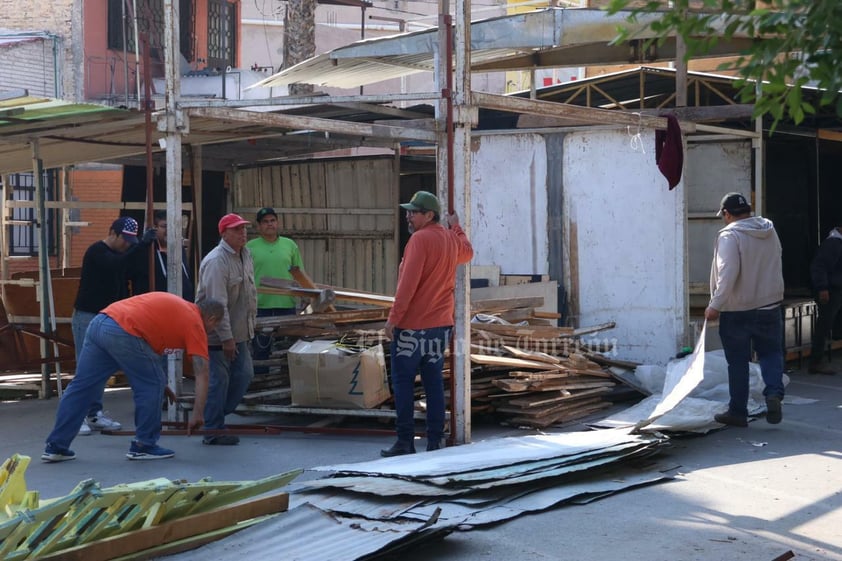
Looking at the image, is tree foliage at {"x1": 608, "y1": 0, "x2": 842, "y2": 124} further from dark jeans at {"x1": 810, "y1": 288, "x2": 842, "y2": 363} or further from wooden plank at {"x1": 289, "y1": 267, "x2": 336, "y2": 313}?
dark jeans at {"x1": 810, "y1": 288, "x2": 842, "y2": 363}

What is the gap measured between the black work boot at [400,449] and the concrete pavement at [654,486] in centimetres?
18

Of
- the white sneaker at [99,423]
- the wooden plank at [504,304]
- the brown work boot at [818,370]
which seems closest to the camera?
the white sneaker at [99,423]

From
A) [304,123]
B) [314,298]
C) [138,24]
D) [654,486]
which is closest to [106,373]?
[304,123]

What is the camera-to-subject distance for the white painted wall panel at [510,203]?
1195 cm

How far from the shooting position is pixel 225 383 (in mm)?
8328

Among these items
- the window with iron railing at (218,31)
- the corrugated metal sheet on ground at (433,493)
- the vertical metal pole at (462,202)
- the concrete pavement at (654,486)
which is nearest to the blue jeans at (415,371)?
the vertical metal pole at (462,202)

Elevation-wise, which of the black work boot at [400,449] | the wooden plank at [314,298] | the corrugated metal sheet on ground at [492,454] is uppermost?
the wooden plank at [314,298]

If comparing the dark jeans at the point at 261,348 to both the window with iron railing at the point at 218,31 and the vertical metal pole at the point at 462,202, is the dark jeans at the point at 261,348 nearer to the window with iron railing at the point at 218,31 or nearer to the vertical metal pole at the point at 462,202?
the vertical metal pole at the point at 462,202

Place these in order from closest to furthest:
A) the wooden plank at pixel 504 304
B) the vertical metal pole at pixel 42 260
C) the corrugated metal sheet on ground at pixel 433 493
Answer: the corrugated metal sheet on ground at pixel 433 493 < the vertical metal pole at pixel 42 260 < the wooden plank at pixel 504 304

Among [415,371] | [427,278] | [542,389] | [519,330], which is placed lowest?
[542,389]

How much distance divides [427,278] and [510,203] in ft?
14.9

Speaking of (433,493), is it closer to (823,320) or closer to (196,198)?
(196,198)

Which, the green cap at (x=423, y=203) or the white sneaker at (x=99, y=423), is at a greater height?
the green cap at (x=423, y=203)

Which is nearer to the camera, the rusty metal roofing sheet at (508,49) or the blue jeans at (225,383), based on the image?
the blue jeans at (225,383)
